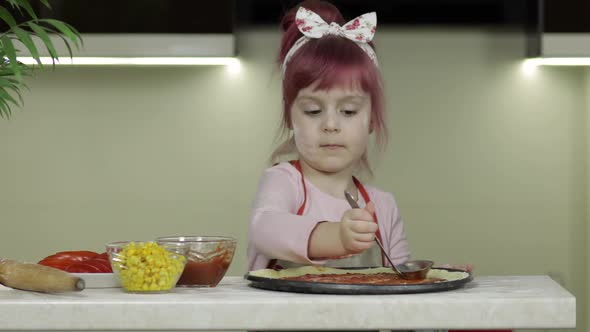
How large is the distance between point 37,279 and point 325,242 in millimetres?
395

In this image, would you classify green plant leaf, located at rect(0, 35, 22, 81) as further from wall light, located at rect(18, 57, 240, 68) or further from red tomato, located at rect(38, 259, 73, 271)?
wall light, located at rect(18, 57, 240, 68)

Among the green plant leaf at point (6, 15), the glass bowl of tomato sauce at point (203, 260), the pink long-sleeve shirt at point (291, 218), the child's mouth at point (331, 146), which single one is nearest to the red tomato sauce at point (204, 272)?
the glass bowl of tomato sauce at point (203, 260)

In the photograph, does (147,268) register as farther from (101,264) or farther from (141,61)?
(141,61)

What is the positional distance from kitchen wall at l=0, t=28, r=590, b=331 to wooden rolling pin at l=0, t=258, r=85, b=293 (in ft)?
6.68

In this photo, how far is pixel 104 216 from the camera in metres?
3.27

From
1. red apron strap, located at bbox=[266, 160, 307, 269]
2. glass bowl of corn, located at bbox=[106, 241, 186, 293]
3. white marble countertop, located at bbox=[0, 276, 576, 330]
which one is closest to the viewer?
white marble countertop, located at bbox=[0, 276, 576, 330]

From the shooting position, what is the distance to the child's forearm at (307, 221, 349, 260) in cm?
125

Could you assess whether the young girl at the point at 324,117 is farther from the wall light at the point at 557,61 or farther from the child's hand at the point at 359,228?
the wall light at the point at 557,61

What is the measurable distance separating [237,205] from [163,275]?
2.08 meters

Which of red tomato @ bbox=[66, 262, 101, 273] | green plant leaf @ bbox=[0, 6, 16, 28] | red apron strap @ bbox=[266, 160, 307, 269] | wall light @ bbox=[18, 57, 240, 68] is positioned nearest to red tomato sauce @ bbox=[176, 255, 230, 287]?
red apron strap @ bbox=[266, 160, 307, 269]

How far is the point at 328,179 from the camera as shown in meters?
1.62

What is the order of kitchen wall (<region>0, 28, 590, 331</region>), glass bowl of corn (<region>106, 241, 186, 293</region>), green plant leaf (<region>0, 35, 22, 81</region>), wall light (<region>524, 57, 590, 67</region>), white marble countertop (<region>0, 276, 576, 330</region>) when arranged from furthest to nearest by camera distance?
kitchen wall (<region>0, 28, 590, 331</region>), wall light (<region>524, 57, 590, 67</region>), green plant leaf (<region>0, 35, 22, 81</region>), glass bowl of corn (<region>106, 241, 186, 293</region>), white marble countertop (<region>0, 276, 576, 330</region>)

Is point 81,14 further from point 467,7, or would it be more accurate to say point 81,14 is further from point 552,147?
point 552,147

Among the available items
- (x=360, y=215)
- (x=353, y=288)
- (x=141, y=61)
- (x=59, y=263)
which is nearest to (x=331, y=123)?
(x=360, y=215)
